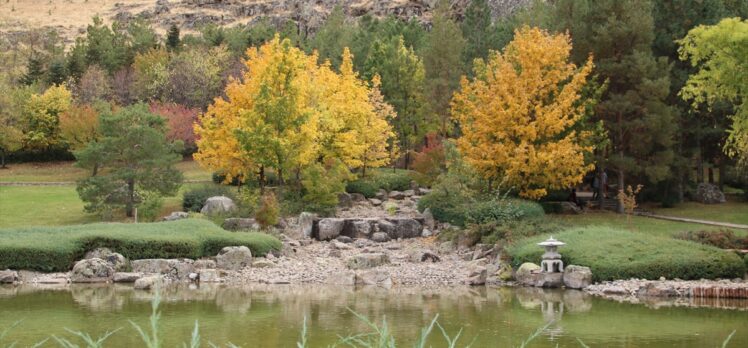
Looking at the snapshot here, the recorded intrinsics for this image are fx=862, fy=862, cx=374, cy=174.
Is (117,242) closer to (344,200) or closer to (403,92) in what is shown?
(344,200)

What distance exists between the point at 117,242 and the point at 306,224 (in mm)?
9160

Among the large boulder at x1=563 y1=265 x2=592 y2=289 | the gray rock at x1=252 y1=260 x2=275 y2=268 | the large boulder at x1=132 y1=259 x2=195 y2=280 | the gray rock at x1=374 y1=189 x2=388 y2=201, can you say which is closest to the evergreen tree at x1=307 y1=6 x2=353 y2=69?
the gray rock at x1=374 y1=189 x2=388 y2=201

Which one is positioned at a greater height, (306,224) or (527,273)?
(306,224)

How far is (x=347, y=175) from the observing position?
39.6 metres

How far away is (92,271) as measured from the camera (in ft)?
85.3

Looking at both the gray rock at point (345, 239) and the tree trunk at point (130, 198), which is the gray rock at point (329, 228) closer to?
the gray rock at point (345, 239)

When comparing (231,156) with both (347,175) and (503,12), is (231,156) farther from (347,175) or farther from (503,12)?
(503,12)

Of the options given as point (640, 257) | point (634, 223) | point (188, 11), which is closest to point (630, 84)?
Answer: point (634, 223)

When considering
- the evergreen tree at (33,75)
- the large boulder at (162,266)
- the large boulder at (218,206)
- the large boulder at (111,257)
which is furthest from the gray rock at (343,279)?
the evergreen tree at (33,75)

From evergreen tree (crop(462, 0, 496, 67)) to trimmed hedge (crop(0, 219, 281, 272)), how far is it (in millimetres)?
27815

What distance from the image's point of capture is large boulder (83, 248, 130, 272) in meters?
26.6

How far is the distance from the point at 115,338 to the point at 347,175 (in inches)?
942

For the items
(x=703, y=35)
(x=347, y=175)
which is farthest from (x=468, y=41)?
(x=703, y=35)

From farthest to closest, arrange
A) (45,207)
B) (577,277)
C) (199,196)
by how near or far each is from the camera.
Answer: (45,207), (199,196), (577,277)
